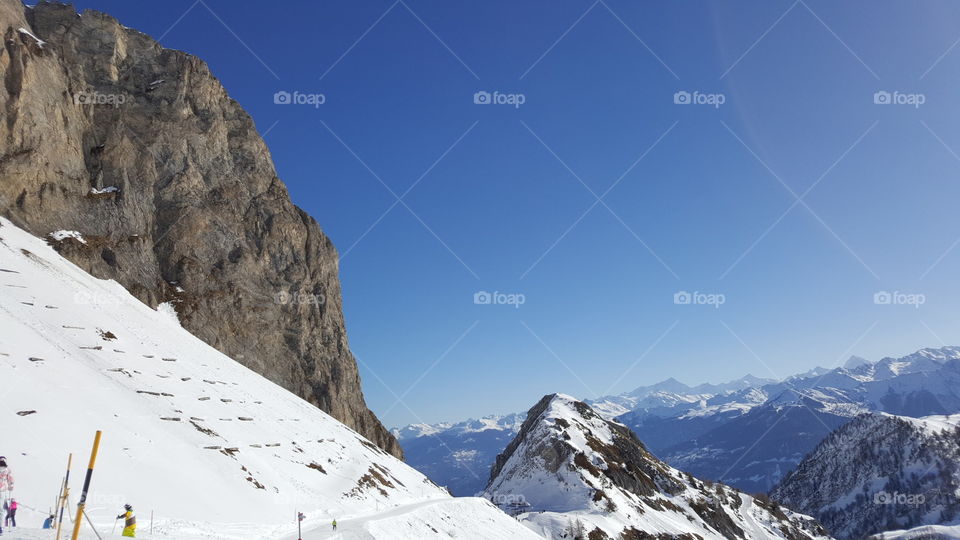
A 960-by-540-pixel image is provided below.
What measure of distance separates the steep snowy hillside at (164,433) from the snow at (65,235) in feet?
9.75

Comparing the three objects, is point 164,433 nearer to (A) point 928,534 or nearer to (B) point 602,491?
(B) point 602,491

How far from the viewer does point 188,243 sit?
83.3 metres

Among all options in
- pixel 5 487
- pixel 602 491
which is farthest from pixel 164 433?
pixel 602 491

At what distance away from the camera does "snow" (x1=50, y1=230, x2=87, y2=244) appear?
65250 mm

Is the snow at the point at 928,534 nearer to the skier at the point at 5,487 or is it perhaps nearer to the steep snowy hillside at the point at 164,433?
the steep snowy hillside at the point at 164,433

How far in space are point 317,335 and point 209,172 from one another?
33.9 metres

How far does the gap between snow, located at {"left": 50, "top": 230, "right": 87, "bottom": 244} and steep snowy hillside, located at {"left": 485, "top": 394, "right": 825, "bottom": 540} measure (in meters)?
72.1

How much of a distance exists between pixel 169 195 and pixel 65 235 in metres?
20.5

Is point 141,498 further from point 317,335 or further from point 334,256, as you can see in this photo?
point 334,256

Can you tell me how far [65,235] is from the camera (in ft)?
218

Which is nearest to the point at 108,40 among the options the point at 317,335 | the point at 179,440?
the point at 317,335

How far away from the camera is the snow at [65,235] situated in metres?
65.2

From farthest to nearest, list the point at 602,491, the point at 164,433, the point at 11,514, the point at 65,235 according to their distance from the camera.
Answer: the point at 602,491
the point at 65,235
the point at 164,433
the point at 11,514

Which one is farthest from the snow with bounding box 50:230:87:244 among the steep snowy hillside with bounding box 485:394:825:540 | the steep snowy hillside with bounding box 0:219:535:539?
the steep snowy hillside with bounding box 485:394:825:540
